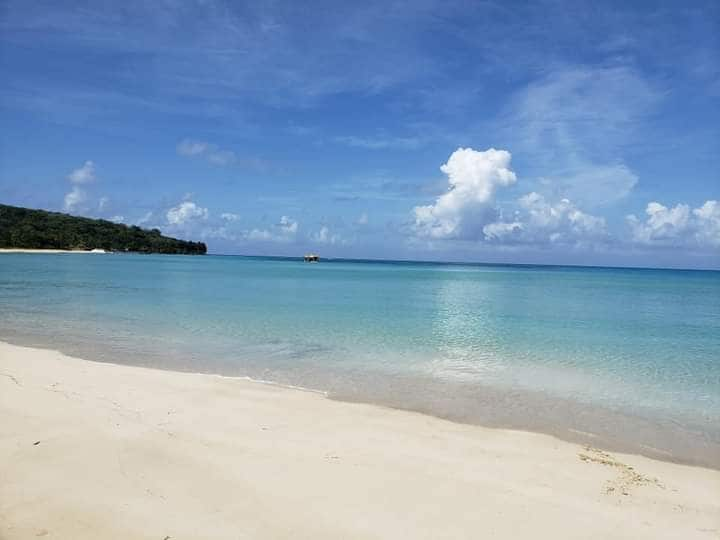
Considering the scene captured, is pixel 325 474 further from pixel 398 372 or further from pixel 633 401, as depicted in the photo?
pixel 633 401

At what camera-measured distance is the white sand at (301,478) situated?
15.5 ft

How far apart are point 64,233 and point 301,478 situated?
175 metres

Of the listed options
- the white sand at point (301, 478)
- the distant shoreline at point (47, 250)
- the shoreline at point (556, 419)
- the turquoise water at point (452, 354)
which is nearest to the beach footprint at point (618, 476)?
the white sand at point (301, 478)

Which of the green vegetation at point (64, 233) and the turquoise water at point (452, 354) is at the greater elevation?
the green vegetation at point (64, 233)

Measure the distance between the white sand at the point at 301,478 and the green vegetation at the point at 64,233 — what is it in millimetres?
154339

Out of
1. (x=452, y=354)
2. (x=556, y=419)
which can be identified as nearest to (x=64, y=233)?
(x=452, y=354)

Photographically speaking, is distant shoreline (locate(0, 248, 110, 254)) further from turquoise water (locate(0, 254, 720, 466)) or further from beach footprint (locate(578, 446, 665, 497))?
beach footprint (locate(578, 446, 665, 497))

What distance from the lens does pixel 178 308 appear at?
80.6 ft

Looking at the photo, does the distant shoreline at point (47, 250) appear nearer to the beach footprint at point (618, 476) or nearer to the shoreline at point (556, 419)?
the shoreline at point (556, 419)

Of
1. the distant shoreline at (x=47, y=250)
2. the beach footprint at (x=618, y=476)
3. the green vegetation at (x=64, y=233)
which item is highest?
the green vegetation at (x=64, y=233)

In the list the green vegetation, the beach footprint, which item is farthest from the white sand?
the green vegetation

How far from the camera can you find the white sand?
4.73 metres

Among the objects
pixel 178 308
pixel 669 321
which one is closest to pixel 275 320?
pixel 178 308

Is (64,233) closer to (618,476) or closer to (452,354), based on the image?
(452,354)
